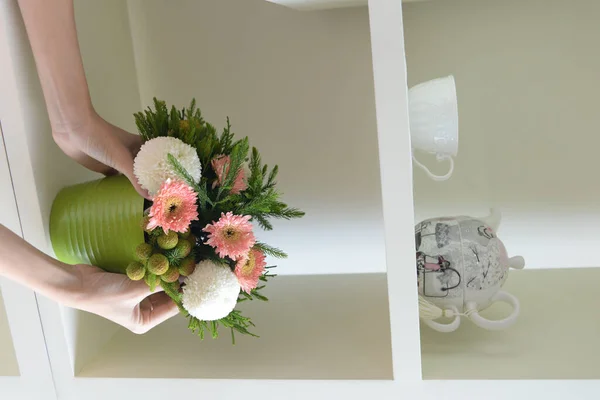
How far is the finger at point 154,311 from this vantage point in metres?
0.94

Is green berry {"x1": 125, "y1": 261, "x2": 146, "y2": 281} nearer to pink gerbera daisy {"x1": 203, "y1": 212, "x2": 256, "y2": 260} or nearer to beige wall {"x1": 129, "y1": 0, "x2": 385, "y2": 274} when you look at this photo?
pink gerbera daisy {"x1": 203, "y1": 212, "x2": 256, "y2": 260}

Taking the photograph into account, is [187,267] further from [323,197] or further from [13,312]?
[323,197]

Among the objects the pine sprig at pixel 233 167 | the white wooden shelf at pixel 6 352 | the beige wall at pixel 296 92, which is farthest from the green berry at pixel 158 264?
the beige wall at pixel 296 92

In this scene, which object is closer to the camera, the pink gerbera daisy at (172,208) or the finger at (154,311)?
the pink gerbera daisy at (172,208)

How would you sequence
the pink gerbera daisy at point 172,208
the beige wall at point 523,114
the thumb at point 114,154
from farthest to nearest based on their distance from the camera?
the beige wall at point 523,114, the thumb at point 114,154, the pink gerbera daisy at point 172,208

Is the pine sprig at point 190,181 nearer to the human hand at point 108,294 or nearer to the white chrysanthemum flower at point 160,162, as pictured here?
the white chrysanthemum flower at point 160,162

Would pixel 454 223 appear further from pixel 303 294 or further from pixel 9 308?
pixel 9 308

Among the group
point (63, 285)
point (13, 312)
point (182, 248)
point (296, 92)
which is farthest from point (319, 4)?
point (13, 312)

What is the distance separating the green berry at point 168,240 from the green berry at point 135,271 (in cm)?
5

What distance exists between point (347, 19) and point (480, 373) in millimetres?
674

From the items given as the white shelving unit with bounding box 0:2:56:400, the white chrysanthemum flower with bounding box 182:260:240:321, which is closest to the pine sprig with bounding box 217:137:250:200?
the white chrysanthemum flower with bounding box 182:260:240:321

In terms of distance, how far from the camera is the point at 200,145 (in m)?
0.90

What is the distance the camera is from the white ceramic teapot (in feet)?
3.30

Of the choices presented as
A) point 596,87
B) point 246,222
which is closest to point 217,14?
point 246,222
